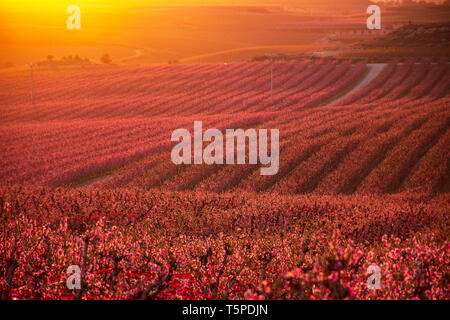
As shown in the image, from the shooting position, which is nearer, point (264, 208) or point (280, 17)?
point (264, 208)

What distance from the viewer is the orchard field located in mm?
3209

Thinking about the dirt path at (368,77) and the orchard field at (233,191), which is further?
the dirt path at (368,77)

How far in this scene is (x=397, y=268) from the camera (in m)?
3.66

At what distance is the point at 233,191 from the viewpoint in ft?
49.7

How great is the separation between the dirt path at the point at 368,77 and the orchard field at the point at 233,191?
1.41 ft

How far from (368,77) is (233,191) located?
34985 mm

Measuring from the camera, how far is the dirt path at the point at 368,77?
39325 millimetres

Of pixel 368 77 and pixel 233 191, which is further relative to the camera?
pixel 368 77

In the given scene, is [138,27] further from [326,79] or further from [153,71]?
[326,79]

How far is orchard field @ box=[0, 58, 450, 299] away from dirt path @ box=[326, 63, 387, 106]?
1.41 ft

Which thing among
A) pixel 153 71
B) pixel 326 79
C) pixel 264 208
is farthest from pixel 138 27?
pixel 264 208

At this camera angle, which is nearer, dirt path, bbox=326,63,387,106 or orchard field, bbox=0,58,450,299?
orchard field, bbox=0,58,450,299

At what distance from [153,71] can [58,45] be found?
2600 inches
